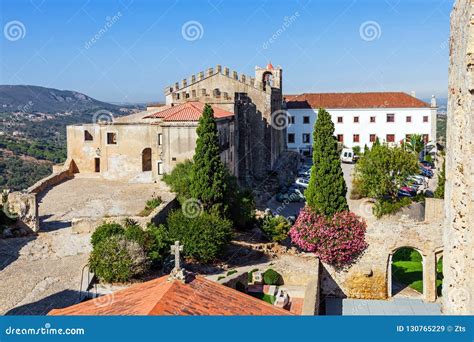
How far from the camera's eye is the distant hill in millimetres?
48750

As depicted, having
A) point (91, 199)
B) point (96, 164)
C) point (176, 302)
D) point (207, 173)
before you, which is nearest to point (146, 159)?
point (96, 164)

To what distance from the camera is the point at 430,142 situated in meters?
45.1

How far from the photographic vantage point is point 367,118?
4731cm

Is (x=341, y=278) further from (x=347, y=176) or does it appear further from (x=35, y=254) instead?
(x=347, y=176)

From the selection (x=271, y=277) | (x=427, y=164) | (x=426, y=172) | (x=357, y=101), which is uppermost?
(x=357, y=101)

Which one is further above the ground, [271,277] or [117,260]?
[117,260]

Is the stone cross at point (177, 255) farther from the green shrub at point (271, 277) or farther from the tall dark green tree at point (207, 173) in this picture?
the tall dark green tree at point (207, 173)

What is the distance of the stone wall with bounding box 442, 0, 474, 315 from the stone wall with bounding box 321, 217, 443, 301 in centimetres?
1046

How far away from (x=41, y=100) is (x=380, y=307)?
4989 centimetres

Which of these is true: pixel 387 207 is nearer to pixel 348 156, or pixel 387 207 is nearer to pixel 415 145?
pixel 415 145

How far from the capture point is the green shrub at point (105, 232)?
620 inches

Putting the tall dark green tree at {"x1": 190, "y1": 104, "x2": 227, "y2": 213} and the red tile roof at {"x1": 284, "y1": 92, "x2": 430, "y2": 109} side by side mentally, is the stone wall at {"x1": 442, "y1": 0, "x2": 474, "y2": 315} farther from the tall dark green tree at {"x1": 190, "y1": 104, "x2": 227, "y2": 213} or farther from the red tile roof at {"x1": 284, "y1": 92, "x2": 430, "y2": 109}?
the red tile roof at {"x1": 284, "y1": 92, "x2": 430, "y2": 109}

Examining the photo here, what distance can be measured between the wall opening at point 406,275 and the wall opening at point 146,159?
12.0 metres

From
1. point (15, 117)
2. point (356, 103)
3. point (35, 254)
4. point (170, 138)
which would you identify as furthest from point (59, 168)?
point (356, 103)
